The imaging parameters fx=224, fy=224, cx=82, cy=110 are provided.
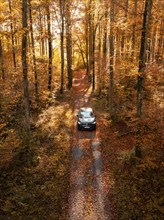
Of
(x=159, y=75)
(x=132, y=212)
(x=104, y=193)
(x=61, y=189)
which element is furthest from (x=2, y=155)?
(x=159, y=75)

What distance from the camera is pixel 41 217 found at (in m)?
10.2

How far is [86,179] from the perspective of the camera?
12938 millimetres

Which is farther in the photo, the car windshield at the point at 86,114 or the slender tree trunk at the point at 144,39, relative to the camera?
the car windshield at the point at 86,114

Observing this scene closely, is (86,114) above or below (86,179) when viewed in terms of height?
above

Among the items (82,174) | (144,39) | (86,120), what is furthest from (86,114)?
(144,39)

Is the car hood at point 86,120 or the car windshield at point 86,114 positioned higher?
the car windshield at point 86,114

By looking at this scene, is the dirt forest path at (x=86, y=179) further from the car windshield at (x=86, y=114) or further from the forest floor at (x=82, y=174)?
the car windshield at (x=86, y=114)

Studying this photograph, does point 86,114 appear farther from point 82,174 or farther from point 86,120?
point 82,174

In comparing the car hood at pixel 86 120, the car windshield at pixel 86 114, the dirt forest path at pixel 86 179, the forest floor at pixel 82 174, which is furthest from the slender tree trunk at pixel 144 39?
the car windshield at pixel 86 114

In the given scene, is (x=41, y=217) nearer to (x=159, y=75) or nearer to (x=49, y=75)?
(x=159, y=75)

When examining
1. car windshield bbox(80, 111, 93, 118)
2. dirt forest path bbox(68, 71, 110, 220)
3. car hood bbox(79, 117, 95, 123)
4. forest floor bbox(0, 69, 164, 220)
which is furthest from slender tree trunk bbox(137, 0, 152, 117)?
car windshield bbox(80, 111, 93, 118)

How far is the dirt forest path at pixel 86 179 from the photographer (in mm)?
10578

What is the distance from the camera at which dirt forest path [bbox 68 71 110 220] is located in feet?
34.7

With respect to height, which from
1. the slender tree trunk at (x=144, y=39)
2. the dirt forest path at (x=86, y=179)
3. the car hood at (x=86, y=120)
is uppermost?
the slender tree trunk at (x=144, y=39)
